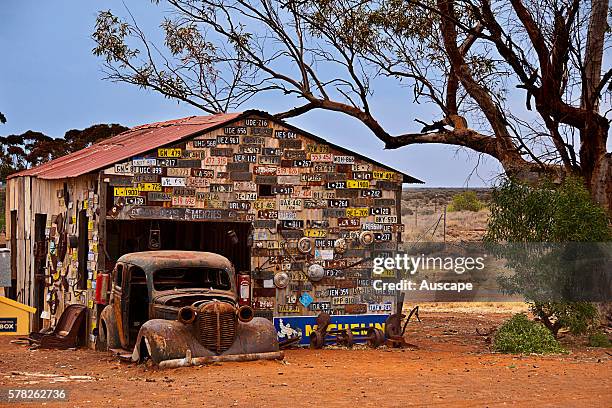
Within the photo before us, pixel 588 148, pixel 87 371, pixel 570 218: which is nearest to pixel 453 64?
pixel 588 148

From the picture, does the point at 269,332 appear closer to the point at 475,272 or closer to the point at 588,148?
the point at 588,148

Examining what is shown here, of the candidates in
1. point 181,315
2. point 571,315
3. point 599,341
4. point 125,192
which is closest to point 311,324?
point 125,192

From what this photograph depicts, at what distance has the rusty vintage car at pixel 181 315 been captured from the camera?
44.5 ft

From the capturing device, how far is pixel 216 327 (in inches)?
539

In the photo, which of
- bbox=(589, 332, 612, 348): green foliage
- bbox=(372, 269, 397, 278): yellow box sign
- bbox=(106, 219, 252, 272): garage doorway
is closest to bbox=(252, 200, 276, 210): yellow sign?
bbox=(372, 269, 397, 278): yellow box sign

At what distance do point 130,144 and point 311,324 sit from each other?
15.6ft

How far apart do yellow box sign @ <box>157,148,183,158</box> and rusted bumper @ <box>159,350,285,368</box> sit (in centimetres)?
398

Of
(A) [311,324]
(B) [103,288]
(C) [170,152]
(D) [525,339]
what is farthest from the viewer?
(A) [311,324]

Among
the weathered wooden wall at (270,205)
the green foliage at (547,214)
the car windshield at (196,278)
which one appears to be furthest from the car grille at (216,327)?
the green foliage at (547,214)

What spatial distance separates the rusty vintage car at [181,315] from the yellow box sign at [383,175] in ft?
11.8

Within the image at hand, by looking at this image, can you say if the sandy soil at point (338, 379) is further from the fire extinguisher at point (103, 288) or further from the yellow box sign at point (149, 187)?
the yellow box sign at point (149, 187)

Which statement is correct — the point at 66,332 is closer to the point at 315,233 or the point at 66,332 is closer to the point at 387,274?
the point at 315,233

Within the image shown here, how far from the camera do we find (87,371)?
1398cm

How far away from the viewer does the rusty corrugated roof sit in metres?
16.8
